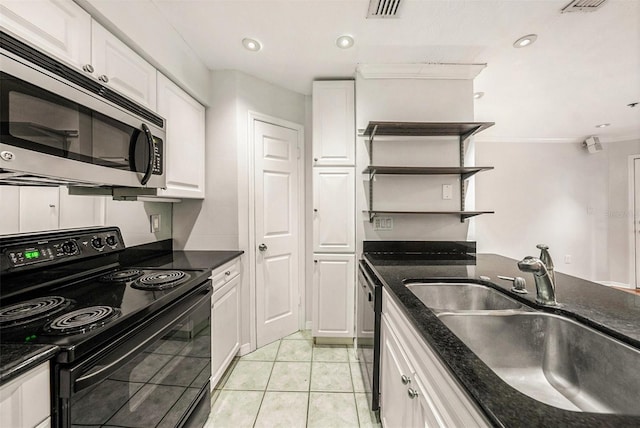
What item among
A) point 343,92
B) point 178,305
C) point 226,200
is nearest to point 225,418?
point 178,305

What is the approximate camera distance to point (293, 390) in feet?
5.76

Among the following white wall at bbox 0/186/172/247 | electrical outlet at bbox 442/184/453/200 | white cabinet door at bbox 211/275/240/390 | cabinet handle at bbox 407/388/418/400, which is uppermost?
electrical outlet at bbox 442/184/453/200

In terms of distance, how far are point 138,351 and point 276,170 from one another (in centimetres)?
175

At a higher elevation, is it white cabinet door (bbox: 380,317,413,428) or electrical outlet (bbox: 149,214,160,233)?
electrical outlet (bbox: 149,214,160,233)

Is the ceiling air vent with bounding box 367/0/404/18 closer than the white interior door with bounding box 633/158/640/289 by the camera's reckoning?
Yes

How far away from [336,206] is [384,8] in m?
1.41

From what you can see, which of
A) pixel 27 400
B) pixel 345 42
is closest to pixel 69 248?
pixel 27 400

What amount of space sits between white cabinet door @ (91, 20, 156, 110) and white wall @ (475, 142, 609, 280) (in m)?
4.52

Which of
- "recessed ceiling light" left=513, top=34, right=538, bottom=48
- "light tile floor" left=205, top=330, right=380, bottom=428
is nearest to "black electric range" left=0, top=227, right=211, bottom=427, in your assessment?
"light tile floor" left=205, top=330, right=380, bottom=428

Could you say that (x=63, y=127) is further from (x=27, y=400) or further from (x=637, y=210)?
(x=637, y=210)

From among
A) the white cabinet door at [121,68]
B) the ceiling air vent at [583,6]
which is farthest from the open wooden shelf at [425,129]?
the white cabinet door at [121,68]

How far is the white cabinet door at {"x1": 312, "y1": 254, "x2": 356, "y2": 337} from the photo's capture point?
226 cm

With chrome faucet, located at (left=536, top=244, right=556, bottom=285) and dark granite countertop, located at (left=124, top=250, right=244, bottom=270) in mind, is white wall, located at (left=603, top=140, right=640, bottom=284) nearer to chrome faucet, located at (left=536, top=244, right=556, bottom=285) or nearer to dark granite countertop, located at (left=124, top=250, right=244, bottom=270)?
chrome faucet, located at (left=536, top=244, right=556, bottom=285)

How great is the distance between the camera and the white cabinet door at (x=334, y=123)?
7.35 ft
